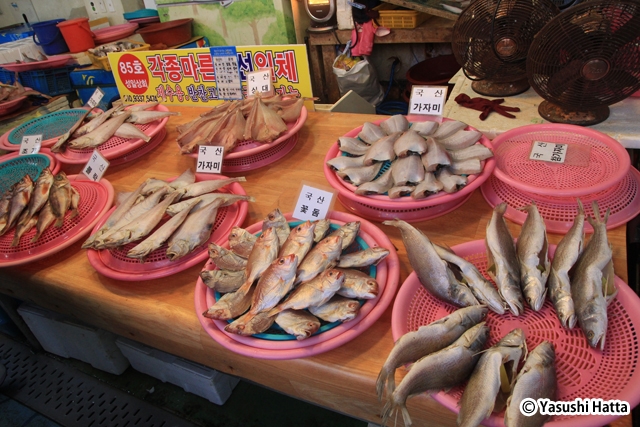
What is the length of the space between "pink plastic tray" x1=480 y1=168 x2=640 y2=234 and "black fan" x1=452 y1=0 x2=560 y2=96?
112 cm

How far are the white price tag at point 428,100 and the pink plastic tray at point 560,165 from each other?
1.04 feet

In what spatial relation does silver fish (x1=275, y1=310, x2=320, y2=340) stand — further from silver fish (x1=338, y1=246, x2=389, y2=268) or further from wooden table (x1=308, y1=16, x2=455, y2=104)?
wooden table (x1=308, y1=16, x2=455, y2=104)

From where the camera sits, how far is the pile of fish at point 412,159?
1620mm

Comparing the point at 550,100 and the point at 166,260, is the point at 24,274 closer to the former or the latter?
the point at 166,260

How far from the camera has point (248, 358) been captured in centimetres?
141

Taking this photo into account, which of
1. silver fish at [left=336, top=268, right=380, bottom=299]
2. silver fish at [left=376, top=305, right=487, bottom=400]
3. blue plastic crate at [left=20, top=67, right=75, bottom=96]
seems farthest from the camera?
blue plastic crate at [left=20, top=67, right=75, bottom=96]

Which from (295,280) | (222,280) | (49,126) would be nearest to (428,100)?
(295,280)

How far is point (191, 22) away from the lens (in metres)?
5.23

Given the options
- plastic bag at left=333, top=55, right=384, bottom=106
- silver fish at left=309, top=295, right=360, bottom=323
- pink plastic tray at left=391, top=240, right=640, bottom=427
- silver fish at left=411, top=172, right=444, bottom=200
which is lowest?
plastic bag at left=333, top=55, right=384, bottom=106

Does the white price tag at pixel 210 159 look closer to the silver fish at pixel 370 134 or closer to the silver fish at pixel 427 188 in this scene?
the silver fish at pixel 370 134

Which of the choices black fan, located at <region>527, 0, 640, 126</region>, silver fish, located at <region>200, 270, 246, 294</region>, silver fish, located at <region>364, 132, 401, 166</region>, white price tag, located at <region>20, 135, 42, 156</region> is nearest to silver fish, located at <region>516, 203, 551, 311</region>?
silver fish, located at <region>364, 132, 401, 166</region>

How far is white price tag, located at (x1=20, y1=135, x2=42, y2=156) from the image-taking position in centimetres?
Answer: 256

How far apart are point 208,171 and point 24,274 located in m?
0.93

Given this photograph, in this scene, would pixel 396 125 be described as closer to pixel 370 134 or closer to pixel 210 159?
pixel 370 134
